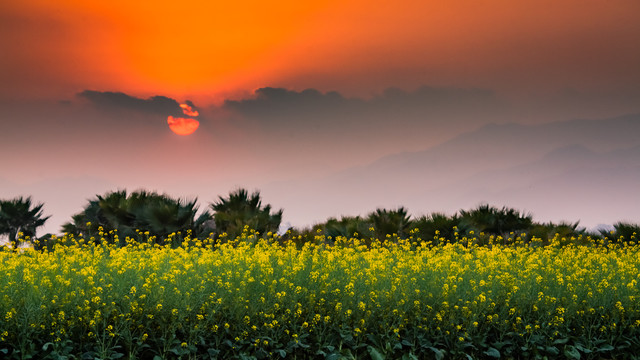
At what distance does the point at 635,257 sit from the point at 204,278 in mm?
9331

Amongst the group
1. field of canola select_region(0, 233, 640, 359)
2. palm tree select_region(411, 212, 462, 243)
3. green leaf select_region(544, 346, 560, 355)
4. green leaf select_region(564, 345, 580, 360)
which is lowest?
green leaf select_region(564, 345, 580, 360)

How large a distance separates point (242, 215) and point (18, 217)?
31.3 feet

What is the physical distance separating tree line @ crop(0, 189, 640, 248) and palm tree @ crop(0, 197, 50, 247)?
2.01 meters

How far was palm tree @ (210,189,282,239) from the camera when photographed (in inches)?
627

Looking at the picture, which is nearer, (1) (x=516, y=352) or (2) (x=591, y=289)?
(1) (x=516, y=352)

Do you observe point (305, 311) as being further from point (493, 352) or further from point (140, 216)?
point (140, 216)

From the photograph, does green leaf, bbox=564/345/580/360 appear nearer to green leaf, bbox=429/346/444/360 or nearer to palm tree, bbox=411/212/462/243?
green leaf, bbox=429/346/444/360

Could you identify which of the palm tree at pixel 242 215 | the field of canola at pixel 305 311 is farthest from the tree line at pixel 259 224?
the field of canola at pixel 305 311

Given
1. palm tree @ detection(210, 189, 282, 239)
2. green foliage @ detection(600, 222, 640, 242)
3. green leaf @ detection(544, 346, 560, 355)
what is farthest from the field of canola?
green foliage @ detection(600, 222, 640, 242)


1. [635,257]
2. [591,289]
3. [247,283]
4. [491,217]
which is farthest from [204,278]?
[491,217]

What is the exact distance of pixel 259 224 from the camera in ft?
53.1

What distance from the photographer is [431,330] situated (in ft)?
26.9

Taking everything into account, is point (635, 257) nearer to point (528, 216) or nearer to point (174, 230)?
point (528, 216)

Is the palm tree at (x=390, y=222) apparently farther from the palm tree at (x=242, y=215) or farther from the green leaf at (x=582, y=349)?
the green leaf at (x=582, y=349)
